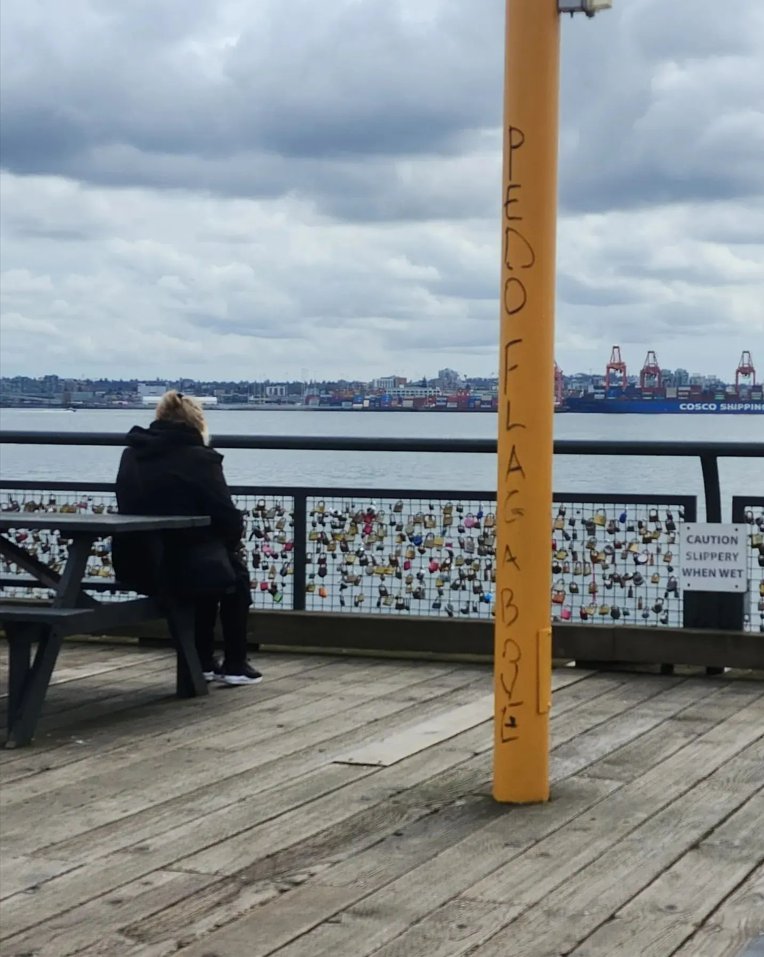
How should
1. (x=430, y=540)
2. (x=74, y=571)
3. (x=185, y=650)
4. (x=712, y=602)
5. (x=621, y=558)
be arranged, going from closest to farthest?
(x=74, y=571), (x=185, y=650), (x=712, y=602), (x=621, y=558), (x=430, y=540)

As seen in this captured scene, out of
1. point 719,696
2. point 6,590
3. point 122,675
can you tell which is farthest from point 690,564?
point 6,590

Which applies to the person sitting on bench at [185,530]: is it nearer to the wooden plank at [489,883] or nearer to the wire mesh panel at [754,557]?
the wire mesh panel at [754,557]

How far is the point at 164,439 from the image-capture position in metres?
7.46

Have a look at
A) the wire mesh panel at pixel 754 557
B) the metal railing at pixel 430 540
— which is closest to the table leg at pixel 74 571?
the metal railing at pixel 430 540

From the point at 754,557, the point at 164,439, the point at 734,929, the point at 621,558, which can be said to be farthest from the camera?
the point at 621,558

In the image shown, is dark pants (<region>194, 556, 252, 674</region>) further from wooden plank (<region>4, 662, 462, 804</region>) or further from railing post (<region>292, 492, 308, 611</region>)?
railing post (<region>292, 492, 308, 611</region>)

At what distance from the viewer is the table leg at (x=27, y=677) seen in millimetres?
6230

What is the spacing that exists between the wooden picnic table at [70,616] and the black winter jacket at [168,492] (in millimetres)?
124

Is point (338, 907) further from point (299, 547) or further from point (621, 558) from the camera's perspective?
point (299, 547)

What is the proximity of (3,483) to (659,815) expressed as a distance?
5.00m

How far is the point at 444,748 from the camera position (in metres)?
6.04

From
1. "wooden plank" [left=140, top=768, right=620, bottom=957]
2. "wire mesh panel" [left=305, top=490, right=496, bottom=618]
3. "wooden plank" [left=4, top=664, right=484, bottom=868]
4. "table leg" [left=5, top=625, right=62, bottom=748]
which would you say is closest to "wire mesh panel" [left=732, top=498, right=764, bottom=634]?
"wire mesh panel" [left=305, top=490, right=496, bottom=618]

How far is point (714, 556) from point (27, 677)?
11.0 ft

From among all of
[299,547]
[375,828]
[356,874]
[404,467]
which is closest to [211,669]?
[299,547]
